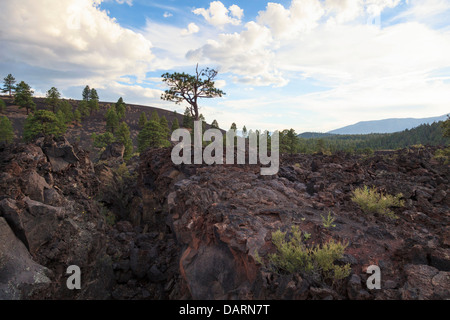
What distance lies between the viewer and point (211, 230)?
270 inches

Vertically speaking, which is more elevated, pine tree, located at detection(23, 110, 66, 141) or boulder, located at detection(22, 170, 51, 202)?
pine tree, located at detection(23, 110, 66, 141)

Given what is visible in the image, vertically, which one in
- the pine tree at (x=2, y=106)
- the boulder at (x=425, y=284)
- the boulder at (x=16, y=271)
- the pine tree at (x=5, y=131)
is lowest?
the boulder at (x=16, y=271)

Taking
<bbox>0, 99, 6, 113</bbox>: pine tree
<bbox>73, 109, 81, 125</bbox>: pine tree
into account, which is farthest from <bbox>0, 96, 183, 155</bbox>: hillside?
<bbox>73, 109, 81, 125</bbox>: pine tree

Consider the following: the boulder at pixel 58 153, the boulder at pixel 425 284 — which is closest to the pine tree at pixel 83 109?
the boulder at pixel 58 153

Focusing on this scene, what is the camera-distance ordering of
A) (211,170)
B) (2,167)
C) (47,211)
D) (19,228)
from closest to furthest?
1. (19,228)
2. (47,211)
3. (2,167)
4. (211,170)

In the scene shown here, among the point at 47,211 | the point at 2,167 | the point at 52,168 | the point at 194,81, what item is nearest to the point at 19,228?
the point at 47,211

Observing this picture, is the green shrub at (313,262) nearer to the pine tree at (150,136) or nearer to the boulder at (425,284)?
the boulder at (425,284)

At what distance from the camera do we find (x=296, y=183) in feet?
36.6

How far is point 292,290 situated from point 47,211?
10.7 meters

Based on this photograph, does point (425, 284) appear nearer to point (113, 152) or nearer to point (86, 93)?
point (113, 152)

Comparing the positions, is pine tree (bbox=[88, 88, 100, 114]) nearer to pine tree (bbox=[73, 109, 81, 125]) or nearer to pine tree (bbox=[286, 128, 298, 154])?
pine tree (bbox=[73, 109, 81, 125])

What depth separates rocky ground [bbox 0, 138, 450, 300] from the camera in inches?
199

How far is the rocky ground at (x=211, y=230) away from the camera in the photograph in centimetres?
504
